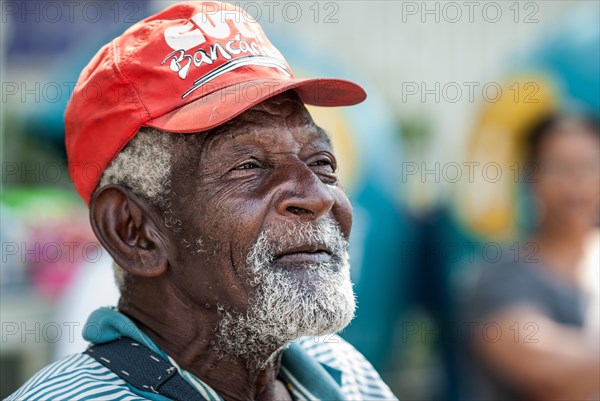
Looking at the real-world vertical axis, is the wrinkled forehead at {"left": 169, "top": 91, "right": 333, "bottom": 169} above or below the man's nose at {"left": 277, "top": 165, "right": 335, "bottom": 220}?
above

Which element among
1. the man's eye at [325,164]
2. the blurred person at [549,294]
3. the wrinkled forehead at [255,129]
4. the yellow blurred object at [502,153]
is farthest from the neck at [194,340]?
the yellow blurred object at [502,153]

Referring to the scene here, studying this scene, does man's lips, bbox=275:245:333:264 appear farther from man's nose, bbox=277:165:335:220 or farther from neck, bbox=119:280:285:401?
neck, bbox=119:280:285:401

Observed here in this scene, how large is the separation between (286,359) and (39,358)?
2610 millimetres

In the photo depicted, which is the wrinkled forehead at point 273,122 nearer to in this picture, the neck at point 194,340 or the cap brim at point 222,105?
the cap brim at point 222,105

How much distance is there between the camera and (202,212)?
1787mm

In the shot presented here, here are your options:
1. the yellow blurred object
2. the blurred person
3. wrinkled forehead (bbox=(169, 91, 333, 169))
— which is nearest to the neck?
wrinkled forehead (bbox=(169, 91, 333, 169))

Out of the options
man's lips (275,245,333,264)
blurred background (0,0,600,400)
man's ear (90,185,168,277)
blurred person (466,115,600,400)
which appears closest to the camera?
man's lips (275,245,333,264)

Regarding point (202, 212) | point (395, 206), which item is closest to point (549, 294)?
point (395, 206)

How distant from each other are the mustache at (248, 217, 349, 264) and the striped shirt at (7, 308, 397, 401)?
1.00 ft

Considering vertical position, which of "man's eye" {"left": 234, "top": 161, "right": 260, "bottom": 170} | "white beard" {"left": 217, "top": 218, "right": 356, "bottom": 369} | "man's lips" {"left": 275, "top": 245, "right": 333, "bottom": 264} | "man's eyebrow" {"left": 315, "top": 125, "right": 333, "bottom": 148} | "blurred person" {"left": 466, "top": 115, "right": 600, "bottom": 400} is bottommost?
"blurred person" {"left": 466, "top": 115, "right": 600, "bottom": 400}

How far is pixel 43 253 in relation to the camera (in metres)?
4.11

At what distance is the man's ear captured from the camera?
185 cm

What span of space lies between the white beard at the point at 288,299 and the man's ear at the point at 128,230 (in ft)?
0.69

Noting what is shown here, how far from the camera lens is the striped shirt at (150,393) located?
5.42 feet
